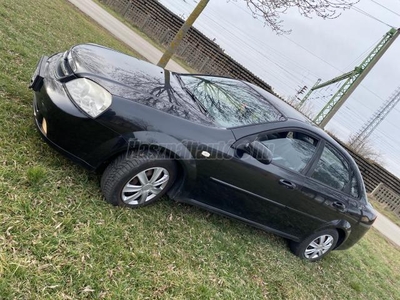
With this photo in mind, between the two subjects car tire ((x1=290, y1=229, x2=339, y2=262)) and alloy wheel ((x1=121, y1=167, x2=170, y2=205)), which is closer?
alloy wheel ((x1=121, y1=167, x2=170, y2=205))

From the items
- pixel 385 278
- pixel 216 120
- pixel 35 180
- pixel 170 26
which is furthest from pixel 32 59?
pixel 170 26

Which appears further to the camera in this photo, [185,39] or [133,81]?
[185,39]

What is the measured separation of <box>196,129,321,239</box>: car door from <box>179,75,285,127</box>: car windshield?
0.25 m

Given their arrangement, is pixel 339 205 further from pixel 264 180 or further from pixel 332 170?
pixel 264 180

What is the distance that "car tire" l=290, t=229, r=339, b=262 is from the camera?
4.15m

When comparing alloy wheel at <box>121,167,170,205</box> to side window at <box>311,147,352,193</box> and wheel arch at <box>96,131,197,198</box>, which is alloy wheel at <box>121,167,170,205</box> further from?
side window at <box>311,147,352,193</box>

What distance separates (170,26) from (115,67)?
14.1 metres

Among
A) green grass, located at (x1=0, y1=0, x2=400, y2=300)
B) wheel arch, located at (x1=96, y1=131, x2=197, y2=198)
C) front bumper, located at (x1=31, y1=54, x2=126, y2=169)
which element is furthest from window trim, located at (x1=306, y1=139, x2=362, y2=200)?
front bumper, located at (x1=31, y1=54, x2=126, y2=169)

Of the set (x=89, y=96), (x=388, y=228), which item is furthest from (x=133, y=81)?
(x=388, y=228)

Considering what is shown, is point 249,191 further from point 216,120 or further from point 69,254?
point 69,254

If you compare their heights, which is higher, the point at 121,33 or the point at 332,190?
the point at 332,190

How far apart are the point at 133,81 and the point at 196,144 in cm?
91

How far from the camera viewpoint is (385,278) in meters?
5.68

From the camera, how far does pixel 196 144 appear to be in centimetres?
289
